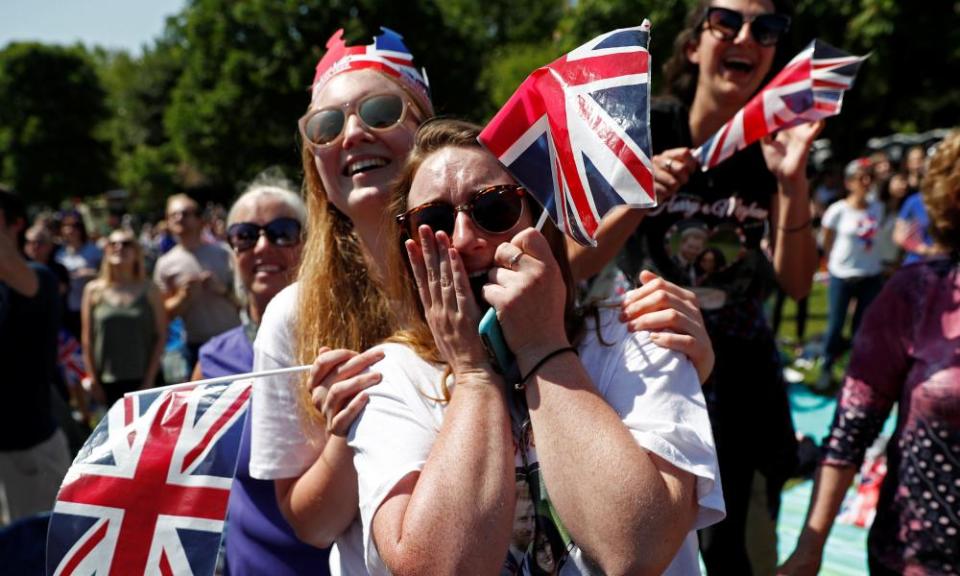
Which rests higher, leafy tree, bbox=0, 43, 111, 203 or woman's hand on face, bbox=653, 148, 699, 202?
leafy tree, bbox=0, 43, 111, 203

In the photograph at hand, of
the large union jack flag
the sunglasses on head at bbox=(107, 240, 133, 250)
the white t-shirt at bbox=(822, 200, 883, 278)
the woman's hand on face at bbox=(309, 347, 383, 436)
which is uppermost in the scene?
the sunglasses on head at bbox=(107, 240, 133, 250)

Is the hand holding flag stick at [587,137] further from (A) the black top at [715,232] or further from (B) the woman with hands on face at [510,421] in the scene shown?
(A) the black top at [715,232]

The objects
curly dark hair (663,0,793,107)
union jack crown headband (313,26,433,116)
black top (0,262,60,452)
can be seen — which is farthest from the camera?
black top (0,262,60,452)

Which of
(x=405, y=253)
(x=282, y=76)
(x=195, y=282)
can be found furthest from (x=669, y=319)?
(x=282, y=76)

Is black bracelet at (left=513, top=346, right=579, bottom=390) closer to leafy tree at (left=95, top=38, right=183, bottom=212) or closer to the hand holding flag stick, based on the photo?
the hand holding flag stick

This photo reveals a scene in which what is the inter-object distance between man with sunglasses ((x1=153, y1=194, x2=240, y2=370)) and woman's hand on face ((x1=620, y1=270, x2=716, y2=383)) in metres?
4.77

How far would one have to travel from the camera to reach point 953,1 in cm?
1622

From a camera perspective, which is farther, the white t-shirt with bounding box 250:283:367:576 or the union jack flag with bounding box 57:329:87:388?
the union jack flag with bounding box 57:329:87:388

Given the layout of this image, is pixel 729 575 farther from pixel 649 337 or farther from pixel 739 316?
pixel 649 337

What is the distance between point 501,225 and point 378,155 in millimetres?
614

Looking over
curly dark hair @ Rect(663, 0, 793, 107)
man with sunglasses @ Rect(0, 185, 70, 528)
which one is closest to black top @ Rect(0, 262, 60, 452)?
man with sunglasses @ Rect(0, 185, 70, 528)

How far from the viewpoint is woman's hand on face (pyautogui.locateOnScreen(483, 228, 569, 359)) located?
4.73ft

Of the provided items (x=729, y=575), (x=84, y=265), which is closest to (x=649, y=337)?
(x=729, y=575)

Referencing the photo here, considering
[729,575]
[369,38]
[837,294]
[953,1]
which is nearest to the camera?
[369,38]
